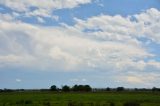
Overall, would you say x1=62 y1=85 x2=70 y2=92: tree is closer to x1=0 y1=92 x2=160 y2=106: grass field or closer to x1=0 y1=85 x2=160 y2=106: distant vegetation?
x1=0 y1=85 x2=160 y2=106: distant vegetation

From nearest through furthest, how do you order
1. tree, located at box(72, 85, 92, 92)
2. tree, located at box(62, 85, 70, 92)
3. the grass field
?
the grass field, tree, located at box(62, 85, 70, 92), tree, located at box(72, 85, 92, 92)

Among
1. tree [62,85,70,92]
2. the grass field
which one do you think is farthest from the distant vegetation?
tree [62,85,70,92]

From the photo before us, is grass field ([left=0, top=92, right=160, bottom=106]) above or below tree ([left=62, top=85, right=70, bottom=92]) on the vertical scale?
below

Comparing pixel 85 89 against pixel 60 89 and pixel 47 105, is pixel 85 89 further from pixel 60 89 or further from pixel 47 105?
pixel 47 105

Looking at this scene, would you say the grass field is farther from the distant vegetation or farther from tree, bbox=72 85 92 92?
tree, bbox=72 85 92 92

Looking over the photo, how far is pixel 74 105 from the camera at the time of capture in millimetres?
48812

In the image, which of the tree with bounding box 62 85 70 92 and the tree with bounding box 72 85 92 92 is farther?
the tree with bounding box 72 85 92 92

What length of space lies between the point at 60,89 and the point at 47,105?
13390 cm

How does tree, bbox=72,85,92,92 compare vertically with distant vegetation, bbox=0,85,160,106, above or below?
above

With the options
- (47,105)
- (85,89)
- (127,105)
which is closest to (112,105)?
(127,105)

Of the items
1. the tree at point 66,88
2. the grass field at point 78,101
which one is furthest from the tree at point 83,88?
the grass field at point 78,101

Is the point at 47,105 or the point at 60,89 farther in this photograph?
the point at 60,89

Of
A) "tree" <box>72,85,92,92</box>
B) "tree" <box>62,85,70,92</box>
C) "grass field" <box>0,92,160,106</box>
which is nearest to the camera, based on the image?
"grass field" <box>0,92,160,106</box>

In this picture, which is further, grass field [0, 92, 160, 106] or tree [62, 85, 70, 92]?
tree [62, 85, 70, 92]
